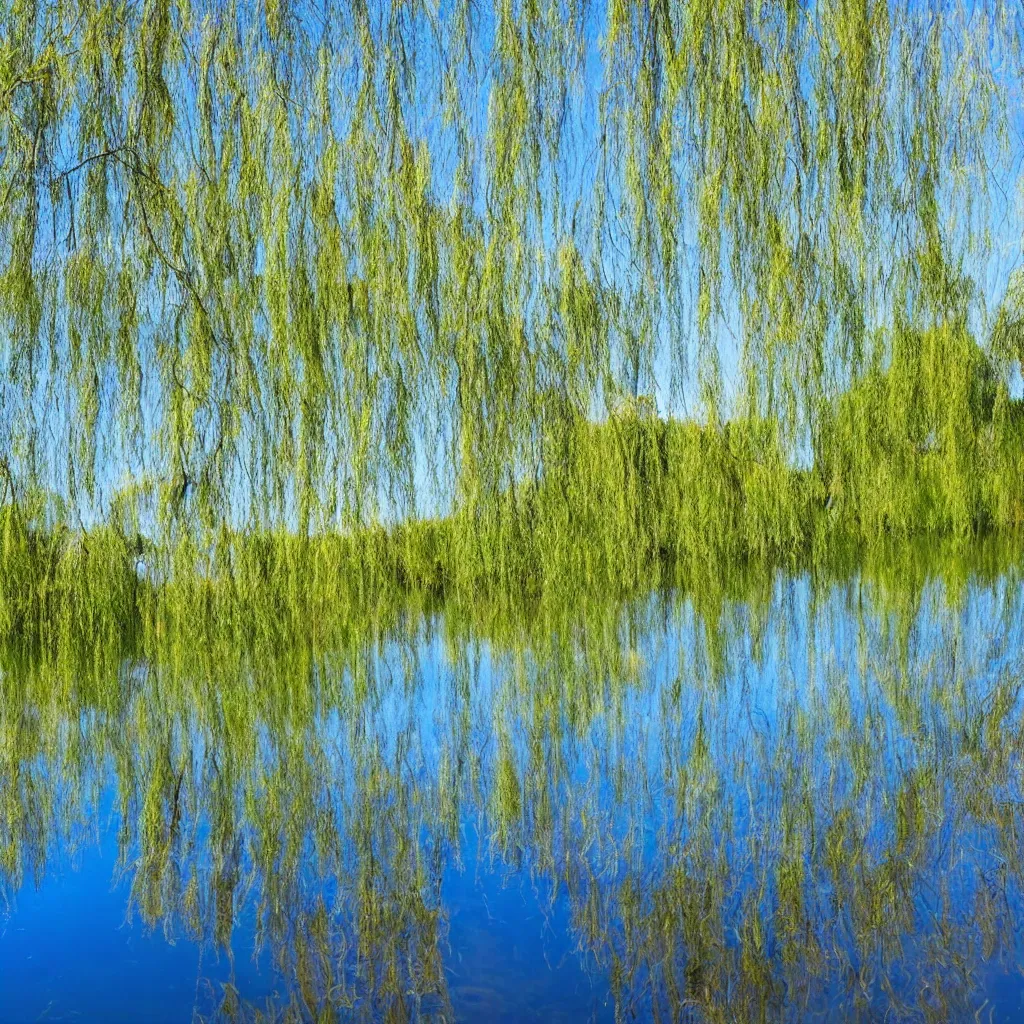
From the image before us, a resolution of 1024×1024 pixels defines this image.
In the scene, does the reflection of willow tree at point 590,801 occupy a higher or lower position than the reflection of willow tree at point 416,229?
lower

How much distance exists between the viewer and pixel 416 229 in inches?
78.2

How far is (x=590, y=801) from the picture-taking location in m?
2.07

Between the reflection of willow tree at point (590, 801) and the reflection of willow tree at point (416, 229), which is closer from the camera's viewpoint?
the reflection of willow tree at point (590, 801)

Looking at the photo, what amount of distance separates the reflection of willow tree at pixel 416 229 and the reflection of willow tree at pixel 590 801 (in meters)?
0.54

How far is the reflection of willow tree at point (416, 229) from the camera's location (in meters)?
1.89

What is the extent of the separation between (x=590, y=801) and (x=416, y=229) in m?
1.17

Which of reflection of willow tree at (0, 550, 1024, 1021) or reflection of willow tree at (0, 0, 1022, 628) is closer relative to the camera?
reflection of willow tree at (0, 550, 1024, 1021)

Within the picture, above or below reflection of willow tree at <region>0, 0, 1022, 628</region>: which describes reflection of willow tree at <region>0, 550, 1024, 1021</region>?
below

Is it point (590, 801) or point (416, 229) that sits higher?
point (416, 229)

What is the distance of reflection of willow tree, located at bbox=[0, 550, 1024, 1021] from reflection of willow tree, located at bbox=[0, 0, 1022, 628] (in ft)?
1.78

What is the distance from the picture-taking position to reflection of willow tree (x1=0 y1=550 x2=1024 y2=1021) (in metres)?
1.52

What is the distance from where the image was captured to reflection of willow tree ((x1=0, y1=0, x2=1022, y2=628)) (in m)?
1.89

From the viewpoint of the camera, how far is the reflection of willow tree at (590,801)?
1517 millimetres

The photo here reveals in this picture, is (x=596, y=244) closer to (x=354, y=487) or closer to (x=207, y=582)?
(x=354, y=487)
